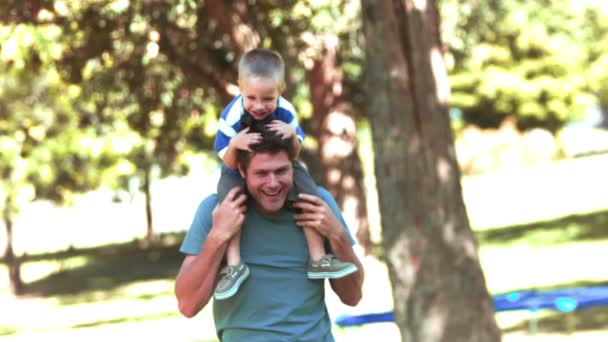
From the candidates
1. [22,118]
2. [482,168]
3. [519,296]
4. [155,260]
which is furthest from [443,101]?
[482,168]

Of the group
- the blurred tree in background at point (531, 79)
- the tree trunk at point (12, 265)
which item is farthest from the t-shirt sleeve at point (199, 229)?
the blurred tree in background at point (531, 79)

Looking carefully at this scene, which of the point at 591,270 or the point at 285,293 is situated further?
Result: the point at 591,270

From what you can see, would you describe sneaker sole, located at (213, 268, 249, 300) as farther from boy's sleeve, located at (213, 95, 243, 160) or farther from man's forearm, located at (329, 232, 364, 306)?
boy's sleeve, located at (213, 95, 243, 160)

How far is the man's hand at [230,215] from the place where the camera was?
13.7ft

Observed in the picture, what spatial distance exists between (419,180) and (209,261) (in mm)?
6356

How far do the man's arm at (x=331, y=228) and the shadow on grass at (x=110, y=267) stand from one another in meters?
32.2

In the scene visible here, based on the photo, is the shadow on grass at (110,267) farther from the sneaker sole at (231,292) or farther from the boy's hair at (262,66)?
the sneaker sole at (231,292)

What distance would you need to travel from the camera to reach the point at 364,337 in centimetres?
1742

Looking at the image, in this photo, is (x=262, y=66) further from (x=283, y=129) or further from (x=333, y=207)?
(x=333, y=207)

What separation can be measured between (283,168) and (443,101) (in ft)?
21.2

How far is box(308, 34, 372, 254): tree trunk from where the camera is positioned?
737 inches

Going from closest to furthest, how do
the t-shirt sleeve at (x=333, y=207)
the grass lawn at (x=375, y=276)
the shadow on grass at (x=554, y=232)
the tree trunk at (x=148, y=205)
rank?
1. the t-shirt sleeve at (x=333, y=207)
2. the grass lawn at (x=375, y=276)
3. the shadow on grass at (x=554, y=232)
4. the tree trunk at (x=148, y=205)

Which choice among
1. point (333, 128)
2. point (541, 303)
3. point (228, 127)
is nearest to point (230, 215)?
point (228, 127)

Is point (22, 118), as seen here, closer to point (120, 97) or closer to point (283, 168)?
point (120, 97)
